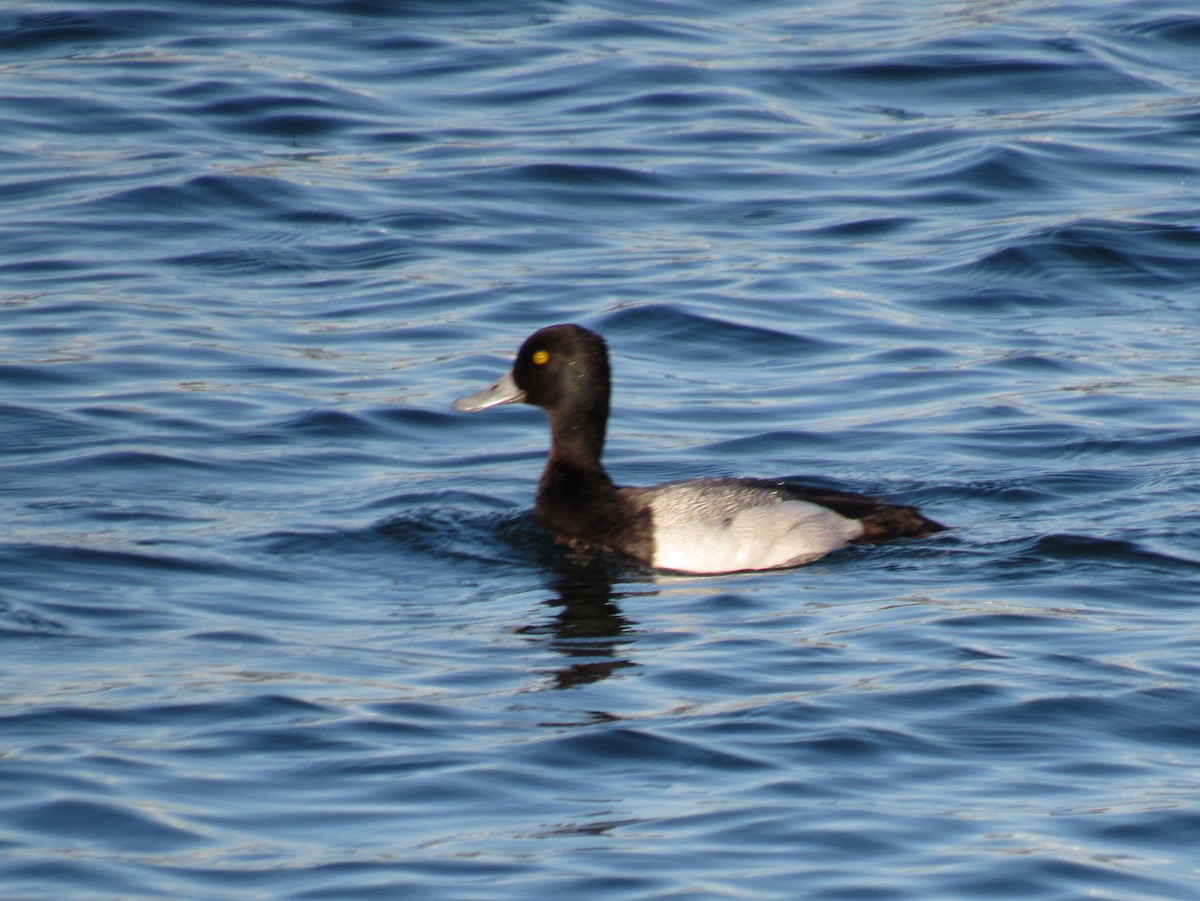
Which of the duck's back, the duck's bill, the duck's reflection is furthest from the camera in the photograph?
the duck's bill

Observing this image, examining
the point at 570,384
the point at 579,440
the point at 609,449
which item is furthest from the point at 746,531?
the point at 609,449

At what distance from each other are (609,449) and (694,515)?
1897mm

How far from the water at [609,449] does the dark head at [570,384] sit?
553 millimetres

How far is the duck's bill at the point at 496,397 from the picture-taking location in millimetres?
10508

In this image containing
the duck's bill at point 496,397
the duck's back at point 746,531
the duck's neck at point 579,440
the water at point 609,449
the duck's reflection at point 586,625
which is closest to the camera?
the water at point 609,449

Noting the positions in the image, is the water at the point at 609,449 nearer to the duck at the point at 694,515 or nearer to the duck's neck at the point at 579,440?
the duck at the point at 694,515

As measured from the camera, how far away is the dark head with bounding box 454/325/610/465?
10281 mm

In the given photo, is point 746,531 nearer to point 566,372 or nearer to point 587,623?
point 587,623

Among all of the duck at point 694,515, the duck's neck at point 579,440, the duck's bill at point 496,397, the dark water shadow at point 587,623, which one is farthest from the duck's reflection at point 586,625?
the duck's bill at point 496,397

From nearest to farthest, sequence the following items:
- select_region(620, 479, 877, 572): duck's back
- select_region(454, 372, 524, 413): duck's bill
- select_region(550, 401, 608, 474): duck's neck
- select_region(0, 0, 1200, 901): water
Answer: select_region(0, 0, 1200, 901): water → select_region(620, 479, 877, 572): duck's back → select_region(550, 401, 608, 474): duck's neck → select_region(454, 372, 524, 413): duck's bill

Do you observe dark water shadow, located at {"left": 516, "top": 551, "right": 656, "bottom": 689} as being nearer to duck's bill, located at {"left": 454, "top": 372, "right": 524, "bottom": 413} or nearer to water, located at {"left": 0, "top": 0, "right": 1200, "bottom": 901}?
water, located at {"left": 0, "top": 0, "right": 1200, "bottom": 901}

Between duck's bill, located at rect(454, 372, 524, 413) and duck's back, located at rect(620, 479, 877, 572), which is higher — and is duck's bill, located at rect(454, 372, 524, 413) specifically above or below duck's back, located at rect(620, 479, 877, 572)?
above

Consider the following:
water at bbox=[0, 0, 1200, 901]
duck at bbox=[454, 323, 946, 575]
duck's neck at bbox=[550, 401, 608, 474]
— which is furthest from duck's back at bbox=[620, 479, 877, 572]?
duck's neck at bbox=[550, 401, 608, 474]

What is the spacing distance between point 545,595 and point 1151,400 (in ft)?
13.9
